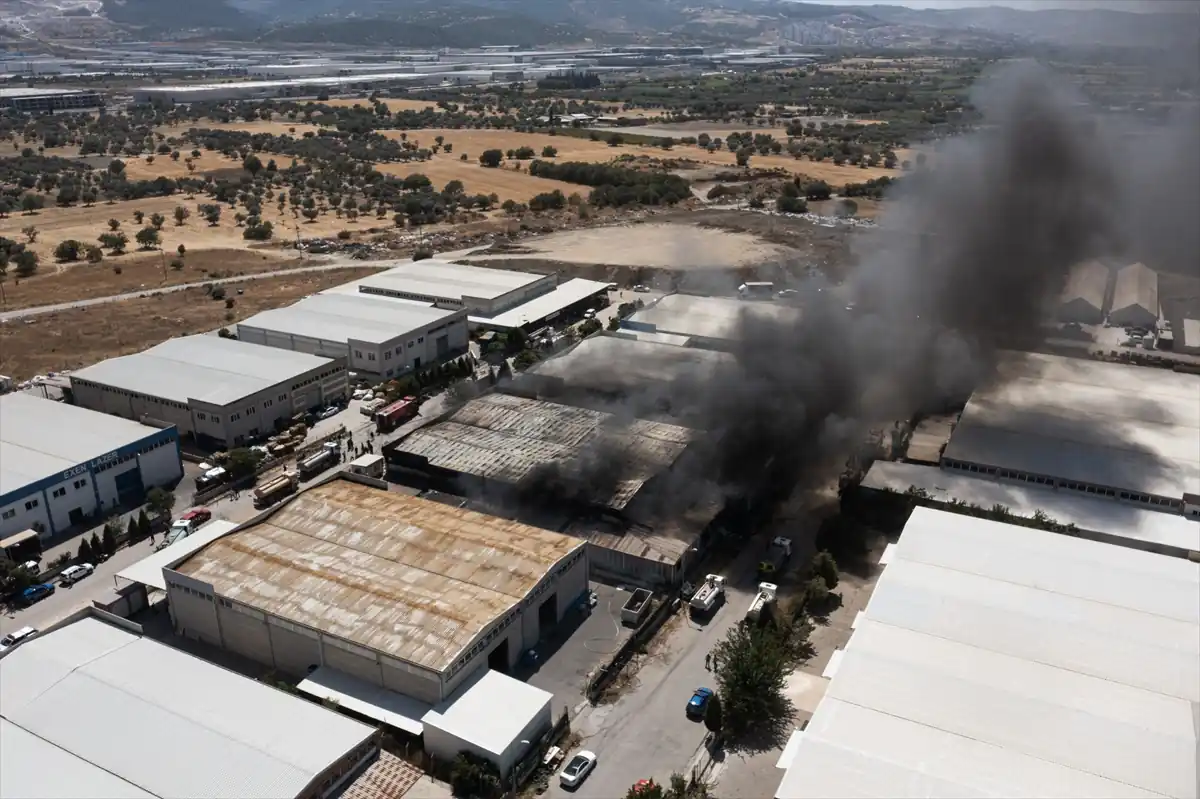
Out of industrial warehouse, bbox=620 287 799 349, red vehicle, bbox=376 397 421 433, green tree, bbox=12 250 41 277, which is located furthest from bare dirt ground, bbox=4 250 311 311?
industrial warehouse, bbox=620 287 799 349

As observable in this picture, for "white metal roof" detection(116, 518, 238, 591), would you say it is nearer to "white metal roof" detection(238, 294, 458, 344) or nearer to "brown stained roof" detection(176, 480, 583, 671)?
"brown stained roof" detection(176, 480, 583, 671)

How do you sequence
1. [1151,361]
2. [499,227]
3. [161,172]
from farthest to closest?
[161,172] → [499,227] → [1151,361]

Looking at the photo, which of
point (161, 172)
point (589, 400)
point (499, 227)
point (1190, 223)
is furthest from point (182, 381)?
point (161, 172)

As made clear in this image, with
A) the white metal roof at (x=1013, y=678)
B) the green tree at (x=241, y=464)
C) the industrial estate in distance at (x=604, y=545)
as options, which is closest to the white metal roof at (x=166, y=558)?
the industrial estate in distance at (x=604, y=545)

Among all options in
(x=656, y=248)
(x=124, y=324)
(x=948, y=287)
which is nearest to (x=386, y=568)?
(x=948, y=287)

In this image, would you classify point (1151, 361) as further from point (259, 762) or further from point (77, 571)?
point (77, 571)
